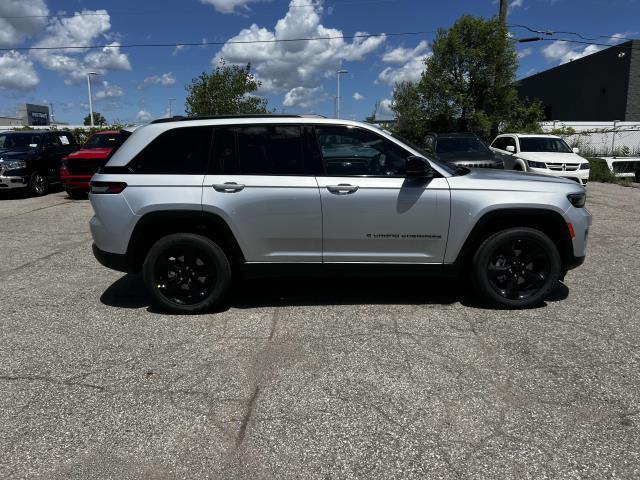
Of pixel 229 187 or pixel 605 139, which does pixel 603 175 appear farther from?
pixel 229 187

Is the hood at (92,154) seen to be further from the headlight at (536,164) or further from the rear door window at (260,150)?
the headlight at (536,164)

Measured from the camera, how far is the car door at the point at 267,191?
452cm

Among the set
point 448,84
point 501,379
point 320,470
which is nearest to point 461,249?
point 501,379

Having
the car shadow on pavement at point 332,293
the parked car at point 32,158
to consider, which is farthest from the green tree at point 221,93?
the car shadow on pavement at point 332,293

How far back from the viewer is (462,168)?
16.8 feet

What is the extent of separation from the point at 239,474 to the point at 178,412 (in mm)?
751

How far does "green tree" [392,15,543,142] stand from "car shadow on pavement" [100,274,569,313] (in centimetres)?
1582

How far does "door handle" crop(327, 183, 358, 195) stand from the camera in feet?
14.7

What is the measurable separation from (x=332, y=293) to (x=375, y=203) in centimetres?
129

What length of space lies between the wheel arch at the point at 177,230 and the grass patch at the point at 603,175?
1681cm

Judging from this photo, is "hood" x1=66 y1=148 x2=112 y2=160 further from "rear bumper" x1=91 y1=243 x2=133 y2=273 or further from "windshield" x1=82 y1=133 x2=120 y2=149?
"rear bumper" x1=91 y1=243 x2=133 y2=273

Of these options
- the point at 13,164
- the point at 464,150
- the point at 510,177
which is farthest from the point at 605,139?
the point at 13,164

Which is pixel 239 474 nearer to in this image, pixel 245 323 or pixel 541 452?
pixel 541 452

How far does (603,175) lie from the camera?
17.6 m
